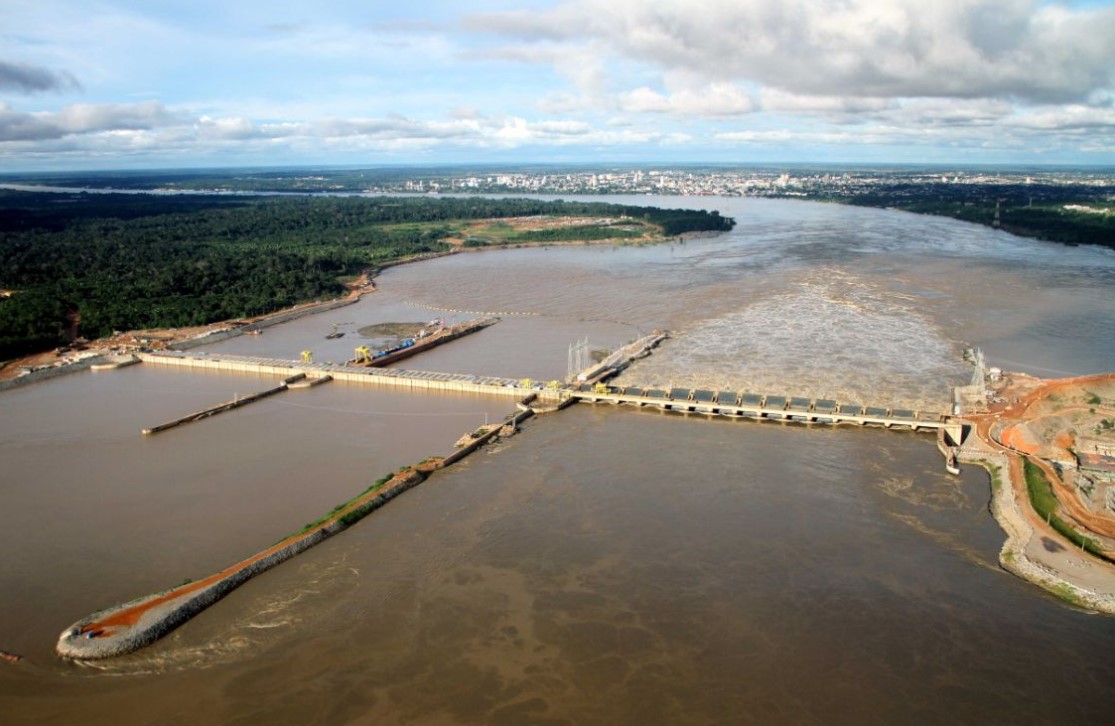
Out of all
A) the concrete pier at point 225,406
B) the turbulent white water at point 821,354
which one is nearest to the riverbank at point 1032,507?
the turbulent white water at point 821,354

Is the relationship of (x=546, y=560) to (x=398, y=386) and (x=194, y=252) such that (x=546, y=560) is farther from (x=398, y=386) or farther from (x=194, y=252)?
(x=194, y=252)

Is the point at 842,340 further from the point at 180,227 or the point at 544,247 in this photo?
the point at 180,227

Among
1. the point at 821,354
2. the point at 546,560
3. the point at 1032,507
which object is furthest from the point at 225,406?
the point at 1032,507

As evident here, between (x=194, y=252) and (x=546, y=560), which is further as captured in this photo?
(x=194, y=252)

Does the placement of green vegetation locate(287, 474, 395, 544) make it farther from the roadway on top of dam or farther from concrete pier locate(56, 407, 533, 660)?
the roadway on top of dam

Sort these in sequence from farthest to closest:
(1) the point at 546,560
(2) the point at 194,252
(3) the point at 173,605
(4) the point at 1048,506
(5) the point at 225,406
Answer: (2) the point at 194,252 < (5) the point at 225,406 < (4) the point at 1048,506 < (1) the point at 546,560 < (3) the point at 173,605

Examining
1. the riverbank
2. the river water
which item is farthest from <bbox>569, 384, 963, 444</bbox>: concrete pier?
the riverbank
